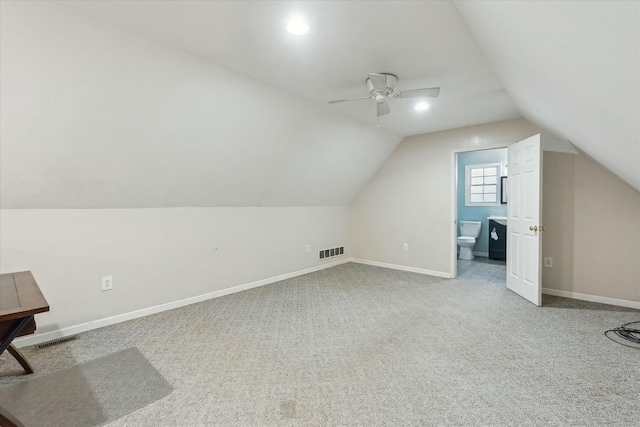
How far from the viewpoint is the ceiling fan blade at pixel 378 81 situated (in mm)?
2430

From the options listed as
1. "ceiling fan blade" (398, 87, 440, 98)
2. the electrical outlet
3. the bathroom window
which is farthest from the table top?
the bathroom window

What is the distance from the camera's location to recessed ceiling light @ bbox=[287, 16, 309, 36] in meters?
1.86

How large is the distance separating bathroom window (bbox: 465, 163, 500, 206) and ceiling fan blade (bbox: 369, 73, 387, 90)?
4.59m

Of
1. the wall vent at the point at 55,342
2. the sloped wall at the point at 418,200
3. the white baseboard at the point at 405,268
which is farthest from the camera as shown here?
the white baseboard at the point at 405,268

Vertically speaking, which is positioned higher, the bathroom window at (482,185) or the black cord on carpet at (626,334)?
the bathroom window at (482,185)

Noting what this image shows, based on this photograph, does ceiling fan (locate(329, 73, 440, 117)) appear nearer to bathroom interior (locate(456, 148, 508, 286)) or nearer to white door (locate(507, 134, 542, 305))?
white door (locate(507, 134, 542, 305))

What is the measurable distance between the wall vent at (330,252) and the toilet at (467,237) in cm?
243

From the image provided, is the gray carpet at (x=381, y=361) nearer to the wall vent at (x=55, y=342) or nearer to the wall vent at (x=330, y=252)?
the wall vent at (x=55, y=342)

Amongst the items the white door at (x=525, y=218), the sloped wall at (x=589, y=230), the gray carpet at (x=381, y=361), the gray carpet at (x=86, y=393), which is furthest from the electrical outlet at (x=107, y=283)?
the sloped wall at (x=589, y=230)

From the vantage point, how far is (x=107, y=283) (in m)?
2.86

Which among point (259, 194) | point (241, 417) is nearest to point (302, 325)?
point (241, 417)

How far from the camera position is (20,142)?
2117 millimetres

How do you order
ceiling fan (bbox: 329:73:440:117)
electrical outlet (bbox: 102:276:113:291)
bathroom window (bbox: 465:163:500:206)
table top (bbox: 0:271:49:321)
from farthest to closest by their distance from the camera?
bathroom window (bbox: 465:163:500:206)
electrical outlet (bbox: 102:276:113:291)
ceiling fan (bbox: 329:73:440:117)
table top (bbox: 0:271:49:321)

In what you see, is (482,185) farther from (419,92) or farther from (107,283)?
(107,283)
